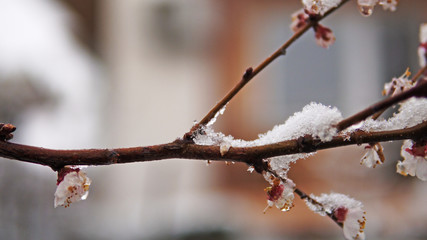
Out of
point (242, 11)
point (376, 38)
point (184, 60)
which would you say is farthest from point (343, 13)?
point (184, 60)

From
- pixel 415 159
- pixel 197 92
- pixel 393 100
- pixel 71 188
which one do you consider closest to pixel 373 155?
pixel 415 159

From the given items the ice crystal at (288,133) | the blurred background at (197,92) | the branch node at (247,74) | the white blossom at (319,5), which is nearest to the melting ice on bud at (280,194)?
the ice crystal at (288,133)

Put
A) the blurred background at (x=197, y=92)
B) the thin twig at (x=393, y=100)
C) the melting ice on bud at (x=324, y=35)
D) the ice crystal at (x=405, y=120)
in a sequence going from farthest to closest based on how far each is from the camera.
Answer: the blurred background at (x=197, y=92), the melting ice on bud at (x=324, y=35), the ice crystal at (x=405, y=120), the thin twig at (x=393, y=100)

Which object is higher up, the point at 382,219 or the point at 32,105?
the point at 32,105

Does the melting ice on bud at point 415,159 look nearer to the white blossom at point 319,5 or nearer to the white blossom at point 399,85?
the white blossom at point 399,85

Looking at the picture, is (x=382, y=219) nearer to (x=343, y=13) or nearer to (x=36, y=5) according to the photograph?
(x=343, y=13)

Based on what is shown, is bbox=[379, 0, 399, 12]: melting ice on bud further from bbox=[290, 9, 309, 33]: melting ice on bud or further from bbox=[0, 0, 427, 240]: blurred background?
bbox=[0, 0, 427, 240]: blurred background
